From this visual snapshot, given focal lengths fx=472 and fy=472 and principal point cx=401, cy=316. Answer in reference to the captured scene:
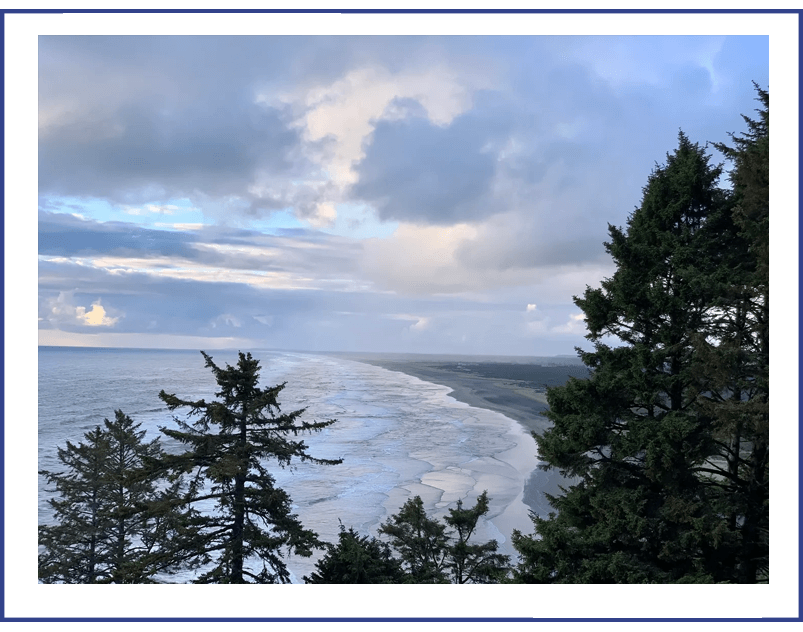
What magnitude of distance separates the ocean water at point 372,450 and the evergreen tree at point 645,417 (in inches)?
226

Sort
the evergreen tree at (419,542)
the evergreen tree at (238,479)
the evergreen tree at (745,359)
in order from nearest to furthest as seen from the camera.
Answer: the evergreen tree at (745,359) < the evergreen tree at (238,479) < the evergreen tree at (419,542)

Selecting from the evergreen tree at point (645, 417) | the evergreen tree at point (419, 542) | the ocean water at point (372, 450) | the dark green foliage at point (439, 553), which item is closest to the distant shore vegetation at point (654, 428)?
the evergreen tree at point (645, 417)

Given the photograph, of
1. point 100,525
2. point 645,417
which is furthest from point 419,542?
point 100,525

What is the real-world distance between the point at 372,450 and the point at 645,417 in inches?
644

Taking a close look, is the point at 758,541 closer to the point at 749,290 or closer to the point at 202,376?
the point at 749,290

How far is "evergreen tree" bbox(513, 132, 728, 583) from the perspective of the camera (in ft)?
15.9

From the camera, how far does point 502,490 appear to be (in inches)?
607

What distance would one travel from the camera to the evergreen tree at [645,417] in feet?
15.9

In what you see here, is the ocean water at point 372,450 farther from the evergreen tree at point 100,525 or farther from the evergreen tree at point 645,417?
the evergreen tree at point 645,417

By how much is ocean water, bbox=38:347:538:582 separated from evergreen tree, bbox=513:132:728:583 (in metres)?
5.74

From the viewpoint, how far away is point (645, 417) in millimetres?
5484

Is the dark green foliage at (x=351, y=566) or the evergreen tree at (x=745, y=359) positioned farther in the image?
the dark green foliage at (x=351, y=566)

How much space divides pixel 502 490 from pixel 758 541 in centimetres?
1115
